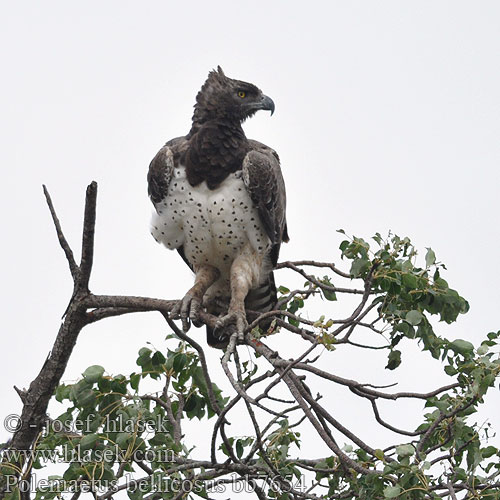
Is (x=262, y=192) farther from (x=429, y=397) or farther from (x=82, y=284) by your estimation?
(x=429, y=397)

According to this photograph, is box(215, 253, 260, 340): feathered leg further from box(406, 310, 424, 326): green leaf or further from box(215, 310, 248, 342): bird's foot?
box(406, 310, 424, 326): green leaf

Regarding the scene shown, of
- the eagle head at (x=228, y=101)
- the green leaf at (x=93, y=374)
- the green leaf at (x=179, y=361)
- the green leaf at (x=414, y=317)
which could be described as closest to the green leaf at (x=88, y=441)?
the green leaf at (x=93, y=374)

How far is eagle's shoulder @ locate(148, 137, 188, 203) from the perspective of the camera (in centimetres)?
683

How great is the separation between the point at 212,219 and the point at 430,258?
2181 mm

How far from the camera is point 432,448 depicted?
4.32 metres

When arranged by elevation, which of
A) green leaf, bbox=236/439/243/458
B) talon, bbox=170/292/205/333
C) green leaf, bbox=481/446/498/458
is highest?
talon, bbox=170/292/205/333

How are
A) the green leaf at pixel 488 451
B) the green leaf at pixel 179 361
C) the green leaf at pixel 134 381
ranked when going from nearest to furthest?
the green leaf at pixel 488 451 < the green leaf at pixel 134 381 < the green leaf at pixel 179 361

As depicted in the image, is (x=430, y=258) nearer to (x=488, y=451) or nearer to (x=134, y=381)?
(x=488, y=451)

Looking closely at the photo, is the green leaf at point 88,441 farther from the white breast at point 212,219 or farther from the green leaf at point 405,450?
the white breast at point 212,219

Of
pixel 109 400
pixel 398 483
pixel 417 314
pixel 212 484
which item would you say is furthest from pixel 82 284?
pixel 398 483

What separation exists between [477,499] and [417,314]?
3.59ft

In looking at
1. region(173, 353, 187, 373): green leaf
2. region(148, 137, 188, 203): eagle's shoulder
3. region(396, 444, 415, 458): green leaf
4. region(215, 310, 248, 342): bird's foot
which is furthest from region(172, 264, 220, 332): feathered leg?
region(396, 444, 415, 458): green leaf

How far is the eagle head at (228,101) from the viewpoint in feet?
23.6

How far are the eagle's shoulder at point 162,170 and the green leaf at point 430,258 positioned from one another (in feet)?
8.22
